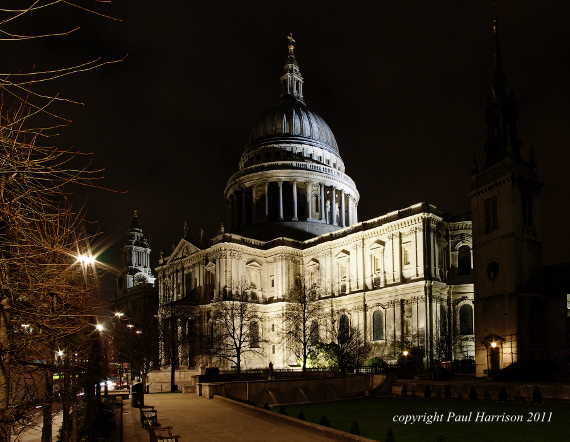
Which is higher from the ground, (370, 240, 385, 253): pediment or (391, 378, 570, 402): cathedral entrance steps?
(370, 240, 385, 253): pediment

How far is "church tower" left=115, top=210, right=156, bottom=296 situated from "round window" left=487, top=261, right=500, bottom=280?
86.4m

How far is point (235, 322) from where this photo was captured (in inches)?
2613

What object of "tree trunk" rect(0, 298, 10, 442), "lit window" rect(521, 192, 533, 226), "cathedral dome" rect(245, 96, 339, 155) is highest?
"cathedral dome" rect(245, 96, 339, 155)

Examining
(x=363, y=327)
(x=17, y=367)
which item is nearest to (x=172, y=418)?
(x=17, y=367)

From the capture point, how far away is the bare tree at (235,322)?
2469 inches

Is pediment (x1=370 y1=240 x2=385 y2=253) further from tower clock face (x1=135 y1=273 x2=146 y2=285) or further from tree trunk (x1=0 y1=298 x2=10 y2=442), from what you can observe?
tower clock face (x1=135 y1=273 x2=146 y2=285)

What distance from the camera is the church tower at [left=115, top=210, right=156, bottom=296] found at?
4589 inches

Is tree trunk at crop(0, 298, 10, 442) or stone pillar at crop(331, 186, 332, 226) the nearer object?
tree trunk at crop(0, 298, 10, 442)

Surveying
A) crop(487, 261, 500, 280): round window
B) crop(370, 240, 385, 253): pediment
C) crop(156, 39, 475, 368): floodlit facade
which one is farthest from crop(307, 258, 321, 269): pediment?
crop(487, 261, 500, 280): round window

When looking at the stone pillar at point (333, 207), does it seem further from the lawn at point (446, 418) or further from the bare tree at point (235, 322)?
the lawn at point (446, 418)

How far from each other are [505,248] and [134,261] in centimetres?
9364

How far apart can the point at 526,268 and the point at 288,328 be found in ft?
111

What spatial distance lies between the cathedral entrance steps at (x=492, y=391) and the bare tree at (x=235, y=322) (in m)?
31.4

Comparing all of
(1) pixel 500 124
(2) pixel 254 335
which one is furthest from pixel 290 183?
(1) pixel 500 124
